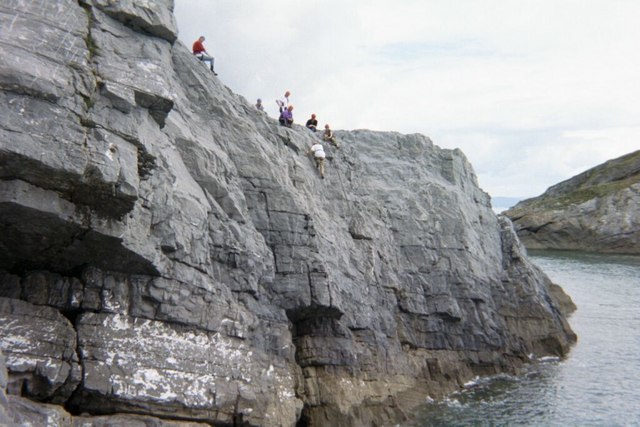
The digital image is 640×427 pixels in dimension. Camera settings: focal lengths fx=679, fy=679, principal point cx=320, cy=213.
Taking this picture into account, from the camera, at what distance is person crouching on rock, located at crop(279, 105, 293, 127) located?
35219 mm

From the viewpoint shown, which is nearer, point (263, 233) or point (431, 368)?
point (263, 233)

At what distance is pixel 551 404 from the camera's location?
3167cm

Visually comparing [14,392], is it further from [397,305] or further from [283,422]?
[397,305]

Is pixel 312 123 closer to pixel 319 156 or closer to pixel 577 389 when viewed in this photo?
pixel 319 156

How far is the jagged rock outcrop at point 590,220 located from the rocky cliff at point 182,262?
55.7 meters

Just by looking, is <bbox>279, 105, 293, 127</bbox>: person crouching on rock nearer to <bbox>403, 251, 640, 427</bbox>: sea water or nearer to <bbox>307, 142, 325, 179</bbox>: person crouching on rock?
<bbox>307, 142, 325, 179</bbox>: person crouching on rock

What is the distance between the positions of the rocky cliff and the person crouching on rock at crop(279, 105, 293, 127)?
2.98ft

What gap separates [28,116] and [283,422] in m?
13.0

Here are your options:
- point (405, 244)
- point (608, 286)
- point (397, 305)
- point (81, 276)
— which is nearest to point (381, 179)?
point (405, 244)

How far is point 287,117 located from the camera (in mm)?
35312

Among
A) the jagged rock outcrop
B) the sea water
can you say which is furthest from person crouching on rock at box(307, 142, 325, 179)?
the jagged rock outcrop

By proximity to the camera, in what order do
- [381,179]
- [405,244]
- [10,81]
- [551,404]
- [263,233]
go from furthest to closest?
[381,179] < [405,244] < [551,404] < [263,233] < [10,81]

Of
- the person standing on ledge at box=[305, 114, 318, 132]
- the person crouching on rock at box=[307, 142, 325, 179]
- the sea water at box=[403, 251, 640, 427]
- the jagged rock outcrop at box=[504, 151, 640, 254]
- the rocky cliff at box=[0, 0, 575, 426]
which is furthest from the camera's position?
the jagged rock outcrop at box=[504, 151, 640, 254]

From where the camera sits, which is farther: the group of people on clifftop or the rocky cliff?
the group of people on clifftop
